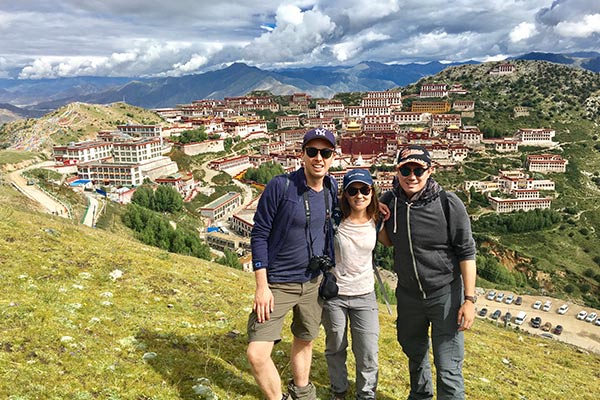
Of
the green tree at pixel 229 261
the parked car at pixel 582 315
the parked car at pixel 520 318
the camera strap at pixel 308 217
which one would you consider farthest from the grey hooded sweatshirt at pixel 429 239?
the parked car at pixel 582 315

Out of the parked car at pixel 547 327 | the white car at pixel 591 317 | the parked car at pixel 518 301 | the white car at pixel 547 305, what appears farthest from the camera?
the parked car at pixel 518 301

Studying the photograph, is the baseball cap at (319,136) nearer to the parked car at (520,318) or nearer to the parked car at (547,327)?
the parked car at (520,318)

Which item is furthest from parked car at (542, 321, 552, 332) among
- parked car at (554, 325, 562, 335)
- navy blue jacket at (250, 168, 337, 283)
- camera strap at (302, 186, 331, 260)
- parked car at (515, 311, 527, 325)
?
navy blue jacket at (250, 168, 337, 283)

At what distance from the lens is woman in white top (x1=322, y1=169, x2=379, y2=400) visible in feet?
18.6

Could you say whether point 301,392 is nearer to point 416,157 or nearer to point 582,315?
point 416,157

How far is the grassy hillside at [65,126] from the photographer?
109 meters

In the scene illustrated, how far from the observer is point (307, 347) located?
5680 mm

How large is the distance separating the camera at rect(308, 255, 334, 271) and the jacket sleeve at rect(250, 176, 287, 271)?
61 cm

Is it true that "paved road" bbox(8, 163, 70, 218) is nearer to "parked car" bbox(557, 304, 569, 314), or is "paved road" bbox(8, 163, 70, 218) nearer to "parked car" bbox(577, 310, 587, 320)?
"parked car" bbox(557, 304, 569, 314)

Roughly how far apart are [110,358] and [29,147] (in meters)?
118

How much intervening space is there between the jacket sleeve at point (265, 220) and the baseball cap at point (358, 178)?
1029 millimetres

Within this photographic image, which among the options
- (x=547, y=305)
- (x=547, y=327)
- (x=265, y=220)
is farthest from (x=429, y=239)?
(x=547, y=305)

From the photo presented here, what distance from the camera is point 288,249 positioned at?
5.21 meters

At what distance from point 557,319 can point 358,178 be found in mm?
59290
